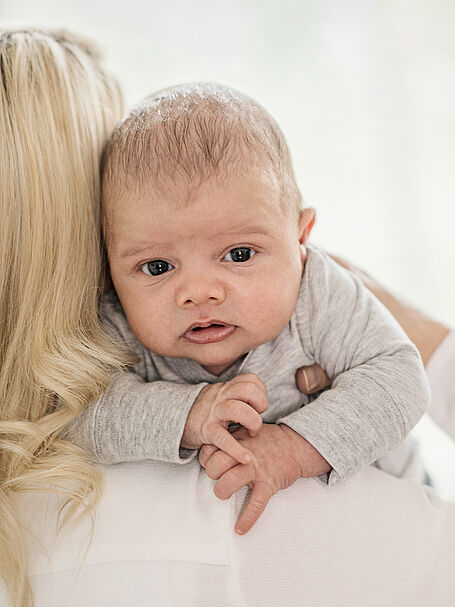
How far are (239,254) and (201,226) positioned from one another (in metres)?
0.09

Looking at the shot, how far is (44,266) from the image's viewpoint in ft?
3.29

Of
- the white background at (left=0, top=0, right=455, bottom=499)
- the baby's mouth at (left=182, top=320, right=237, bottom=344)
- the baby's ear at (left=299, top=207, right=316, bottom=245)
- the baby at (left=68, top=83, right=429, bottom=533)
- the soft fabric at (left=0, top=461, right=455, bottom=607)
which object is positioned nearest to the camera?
the soft fabric at (left=0, top=461, right=455, bottom=607)

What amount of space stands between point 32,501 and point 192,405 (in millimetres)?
269

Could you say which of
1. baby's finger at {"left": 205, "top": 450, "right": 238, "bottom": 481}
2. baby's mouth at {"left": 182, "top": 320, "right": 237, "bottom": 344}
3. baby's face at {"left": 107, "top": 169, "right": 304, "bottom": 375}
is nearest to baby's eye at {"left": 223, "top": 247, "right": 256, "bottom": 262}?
baby's face at {"left": 107, "top": 169, "right": 304, "bottom": 375}

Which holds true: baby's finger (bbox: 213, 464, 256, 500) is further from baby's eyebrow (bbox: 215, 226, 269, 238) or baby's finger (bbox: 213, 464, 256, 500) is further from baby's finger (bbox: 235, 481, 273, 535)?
baby's eyebrow (bbox: 215, 226, 269, 238)

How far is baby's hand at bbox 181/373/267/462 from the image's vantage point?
90 centimetres

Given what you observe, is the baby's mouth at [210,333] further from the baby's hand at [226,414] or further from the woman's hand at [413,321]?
the woman's hand at [413,321]

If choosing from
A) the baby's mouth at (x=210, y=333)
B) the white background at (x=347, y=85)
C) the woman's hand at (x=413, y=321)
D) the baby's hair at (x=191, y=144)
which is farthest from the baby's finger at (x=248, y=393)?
the white background at (x=347, y=85)

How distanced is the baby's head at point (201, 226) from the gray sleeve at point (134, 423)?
0.10 meters

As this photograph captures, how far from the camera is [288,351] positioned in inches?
43.3

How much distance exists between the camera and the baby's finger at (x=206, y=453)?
36.1 inches

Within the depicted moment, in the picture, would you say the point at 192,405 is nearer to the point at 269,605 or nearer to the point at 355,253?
the point at 269,605

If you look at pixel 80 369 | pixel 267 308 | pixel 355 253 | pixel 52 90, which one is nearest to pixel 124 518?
pixel 80 369

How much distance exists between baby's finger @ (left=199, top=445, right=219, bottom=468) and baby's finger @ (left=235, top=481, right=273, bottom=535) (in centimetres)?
8
